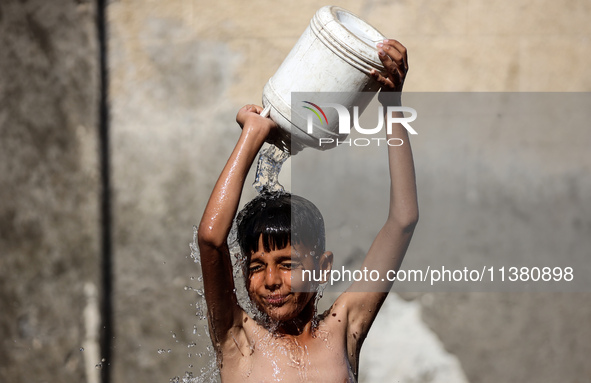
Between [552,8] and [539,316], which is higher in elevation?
[552,8]

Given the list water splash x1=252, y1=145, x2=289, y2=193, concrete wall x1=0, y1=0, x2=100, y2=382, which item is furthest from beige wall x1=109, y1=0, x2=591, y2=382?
water splash x1=252, y1=145, x2=289, y2=193

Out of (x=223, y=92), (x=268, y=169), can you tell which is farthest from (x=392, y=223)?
(x=223, y=92)

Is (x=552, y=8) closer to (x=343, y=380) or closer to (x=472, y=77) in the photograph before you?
(x=472, y=77)

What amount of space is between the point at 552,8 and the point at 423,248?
→ 5.42 ft

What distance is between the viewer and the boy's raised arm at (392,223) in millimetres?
2287

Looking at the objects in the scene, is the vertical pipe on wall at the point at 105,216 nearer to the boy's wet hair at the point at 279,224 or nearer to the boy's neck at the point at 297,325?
the boy's wet hair at the point at 279,224

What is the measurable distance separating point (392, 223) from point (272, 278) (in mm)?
495

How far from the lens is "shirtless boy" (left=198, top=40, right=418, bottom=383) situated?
2203 millimetres

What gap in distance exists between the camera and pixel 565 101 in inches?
169

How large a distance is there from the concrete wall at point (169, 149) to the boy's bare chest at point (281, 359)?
2053 mm

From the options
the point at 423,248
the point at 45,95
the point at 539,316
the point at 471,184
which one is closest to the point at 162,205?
the point at 45,95

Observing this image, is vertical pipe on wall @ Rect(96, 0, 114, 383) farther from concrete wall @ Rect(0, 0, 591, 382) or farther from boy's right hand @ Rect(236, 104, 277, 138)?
boy's right hand @ Rect(236, 104, 277, 138)

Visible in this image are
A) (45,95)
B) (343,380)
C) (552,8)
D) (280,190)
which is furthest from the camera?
(45,95)

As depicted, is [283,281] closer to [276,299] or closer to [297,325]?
[276,299]
